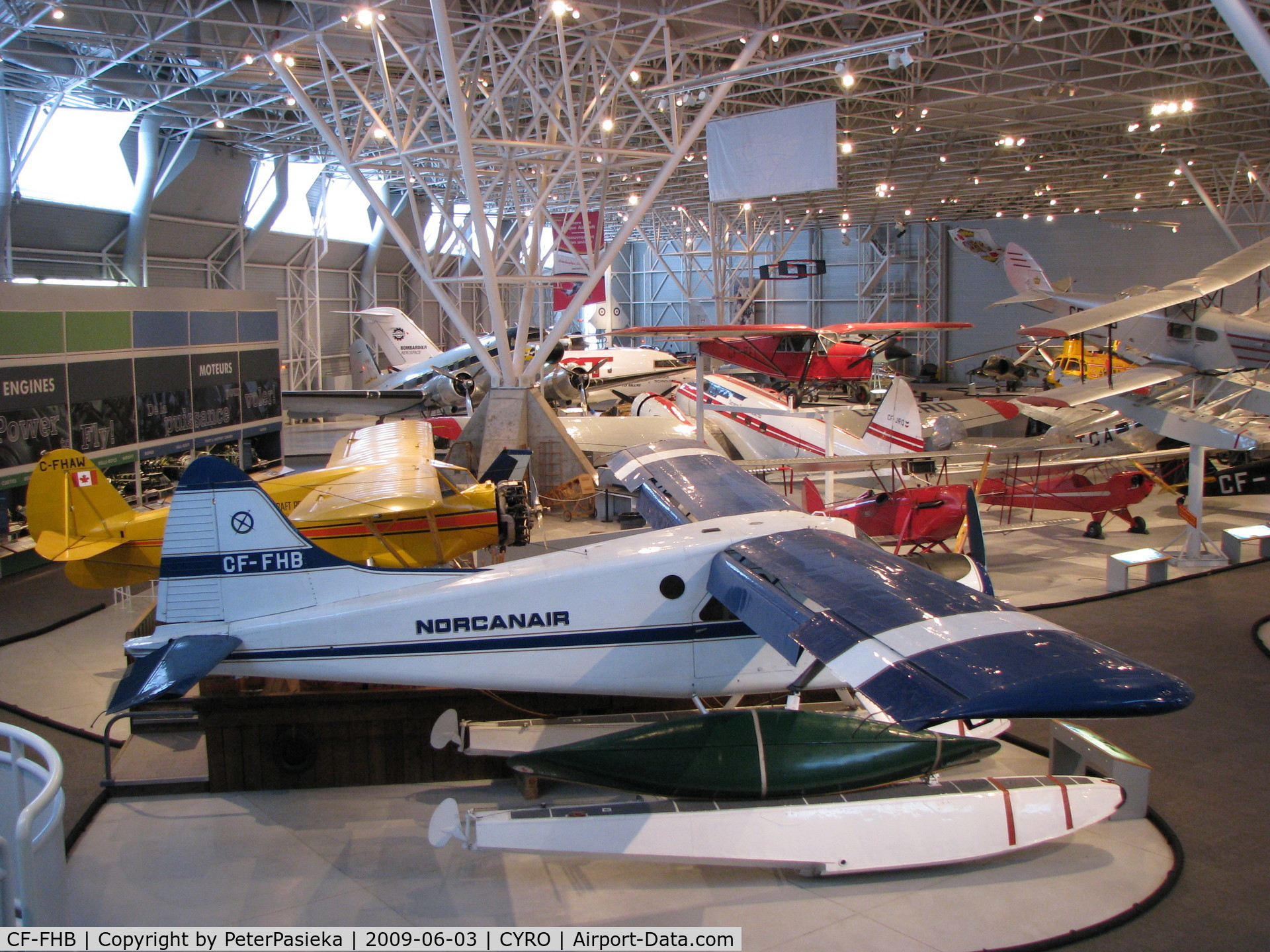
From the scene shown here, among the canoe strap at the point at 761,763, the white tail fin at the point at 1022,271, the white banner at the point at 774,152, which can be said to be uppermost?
the white banner at the point at 774,152

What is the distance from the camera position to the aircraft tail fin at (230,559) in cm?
580

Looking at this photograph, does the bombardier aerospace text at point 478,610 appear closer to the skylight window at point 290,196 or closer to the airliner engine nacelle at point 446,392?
the airliner engine nacelle at point 446,392

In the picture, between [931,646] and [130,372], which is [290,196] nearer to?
[130,372]

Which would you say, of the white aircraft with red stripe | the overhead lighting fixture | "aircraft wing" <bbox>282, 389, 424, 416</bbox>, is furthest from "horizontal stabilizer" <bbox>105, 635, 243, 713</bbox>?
"aircraft wing" <bbox>282, 389, 424, 416</bbox>

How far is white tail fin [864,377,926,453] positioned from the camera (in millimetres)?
12914

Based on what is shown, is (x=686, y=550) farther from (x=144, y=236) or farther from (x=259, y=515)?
(x=144, y=236)

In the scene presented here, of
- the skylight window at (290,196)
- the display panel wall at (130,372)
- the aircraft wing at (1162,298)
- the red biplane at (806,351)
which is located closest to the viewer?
the aircraft wing at (1162,298)

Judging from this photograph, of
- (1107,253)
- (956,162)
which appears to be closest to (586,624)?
(956,162)

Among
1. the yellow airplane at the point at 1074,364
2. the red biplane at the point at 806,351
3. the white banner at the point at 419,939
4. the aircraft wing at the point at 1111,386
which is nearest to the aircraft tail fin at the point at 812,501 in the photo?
the aircraft wing at the point at 1111,386

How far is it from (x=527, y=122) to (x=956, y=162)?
43.4 feet

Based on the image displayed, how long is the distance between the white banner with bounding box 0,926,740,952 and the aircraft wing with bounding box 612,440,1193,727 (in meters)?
1.53

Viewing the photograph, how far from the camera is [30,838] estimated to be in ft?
10.5

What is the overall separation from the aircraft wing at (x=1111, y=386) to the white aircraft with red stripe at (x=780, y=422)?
1765mm

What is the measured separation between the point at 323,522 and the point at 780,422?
9.77 meters
